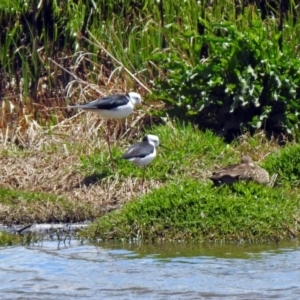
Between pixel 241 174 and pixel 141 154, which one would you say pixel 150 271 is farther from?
pixel 141 154

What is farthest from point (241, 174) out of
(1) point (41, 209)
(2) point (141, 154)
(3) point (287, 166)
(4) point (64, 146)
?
(4) point (64, 146)

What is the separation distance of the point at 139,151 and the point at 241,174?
1197 millimetres

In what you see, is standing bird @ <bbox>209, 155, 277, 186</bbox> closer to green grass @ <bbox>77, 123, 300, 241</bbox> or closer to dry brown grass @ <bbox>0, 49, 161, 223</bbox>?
green grass @ <bbox>77, 123, 300, 241</bbox>

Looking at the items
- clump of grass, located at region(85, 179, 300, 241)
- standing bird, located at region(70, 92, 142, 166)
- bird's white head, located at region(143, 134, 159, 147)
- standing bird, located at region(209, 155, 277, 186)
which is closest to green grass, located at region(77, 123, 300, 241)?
clump of grass, located at region(85, 179, 300, 241)

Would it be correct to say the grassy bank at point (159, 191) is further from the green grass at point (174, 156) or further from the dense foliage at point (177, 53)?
the dense foliage at point (177, 53)

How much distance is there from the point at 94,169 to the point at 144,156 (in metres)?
0.67

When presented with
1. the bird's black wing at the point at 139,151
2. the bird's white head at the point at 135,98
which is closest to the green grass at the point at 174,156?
the bird's black wing at the point at 139,151

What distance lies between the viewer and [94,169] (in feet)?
34.0

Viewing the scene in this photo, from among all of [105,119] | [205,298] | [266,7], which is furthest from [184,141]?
[205,298]

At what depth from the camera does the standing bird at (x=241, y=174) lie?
30.6 feet

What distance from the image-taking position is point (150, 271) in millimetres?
7402

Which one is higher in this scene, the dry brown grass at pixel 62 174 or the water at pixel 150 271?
the dry brown grass at pixel 62 174

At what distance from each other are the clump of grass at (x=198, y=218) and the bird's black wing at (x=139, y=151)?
115cm

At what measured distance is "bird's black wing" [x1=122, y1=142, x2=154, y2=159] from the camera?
998cm
